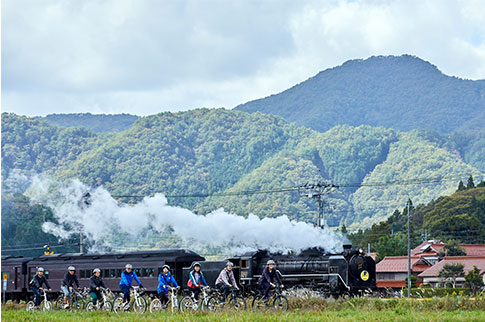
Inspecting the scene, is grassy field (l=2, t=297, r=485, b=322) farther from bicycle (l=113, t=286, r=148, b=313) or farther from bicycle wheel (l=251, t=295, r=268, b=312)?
bicycle (l=113, t=286, r=148, b=313)

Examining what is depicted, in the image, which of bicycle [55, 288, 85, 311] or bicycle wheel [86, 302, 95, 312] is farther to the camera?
bicycle [55, 288, 85, 311]

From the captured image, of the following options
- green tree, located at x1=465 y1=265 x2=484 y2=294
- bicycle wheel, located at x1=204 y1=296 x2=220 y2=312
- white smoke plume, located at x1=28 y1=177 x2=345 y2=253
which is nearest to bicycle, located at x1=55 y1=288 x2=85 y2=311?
bicycle wheel, located at x1=204 y1=296 x2=220 y2=312

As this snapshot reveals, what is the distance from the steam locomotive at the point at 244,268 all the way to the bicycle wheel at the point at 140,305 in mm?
10351

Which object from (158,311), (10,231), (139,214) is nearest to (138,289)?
(158,311)

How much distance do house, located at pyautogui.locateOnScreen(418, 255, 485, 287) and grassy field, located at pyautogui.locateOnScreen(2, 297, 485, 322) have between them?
168 feet

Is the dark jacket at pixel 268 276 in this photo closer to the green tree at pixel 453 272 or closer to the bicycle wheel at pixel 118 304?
the bicycle wheel at pixel 118 304

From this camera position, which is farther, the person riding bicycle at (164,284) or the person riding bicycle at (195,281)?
the person riding bicycle at (164,284)

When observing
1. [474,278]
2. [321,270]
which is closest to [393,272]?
[474,278]

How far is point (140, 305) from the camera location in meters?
25.8

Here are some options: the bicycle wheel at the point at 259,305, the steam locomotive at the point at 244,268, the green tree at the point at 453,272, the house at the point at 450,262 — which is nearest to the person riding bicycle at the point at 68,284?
the bicycle wheel at the point at 259,305

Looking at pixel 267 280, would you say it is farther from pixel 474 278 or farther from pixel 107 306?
pixel 474 278

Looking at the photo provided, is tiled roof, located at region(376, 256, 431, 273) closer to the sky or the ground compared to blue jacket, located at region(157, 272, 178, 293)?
closer to the ground

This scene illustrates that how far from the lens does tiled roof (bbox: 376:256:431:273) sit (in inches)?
3202

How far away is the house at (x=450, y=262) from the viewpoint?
74.2 meters
